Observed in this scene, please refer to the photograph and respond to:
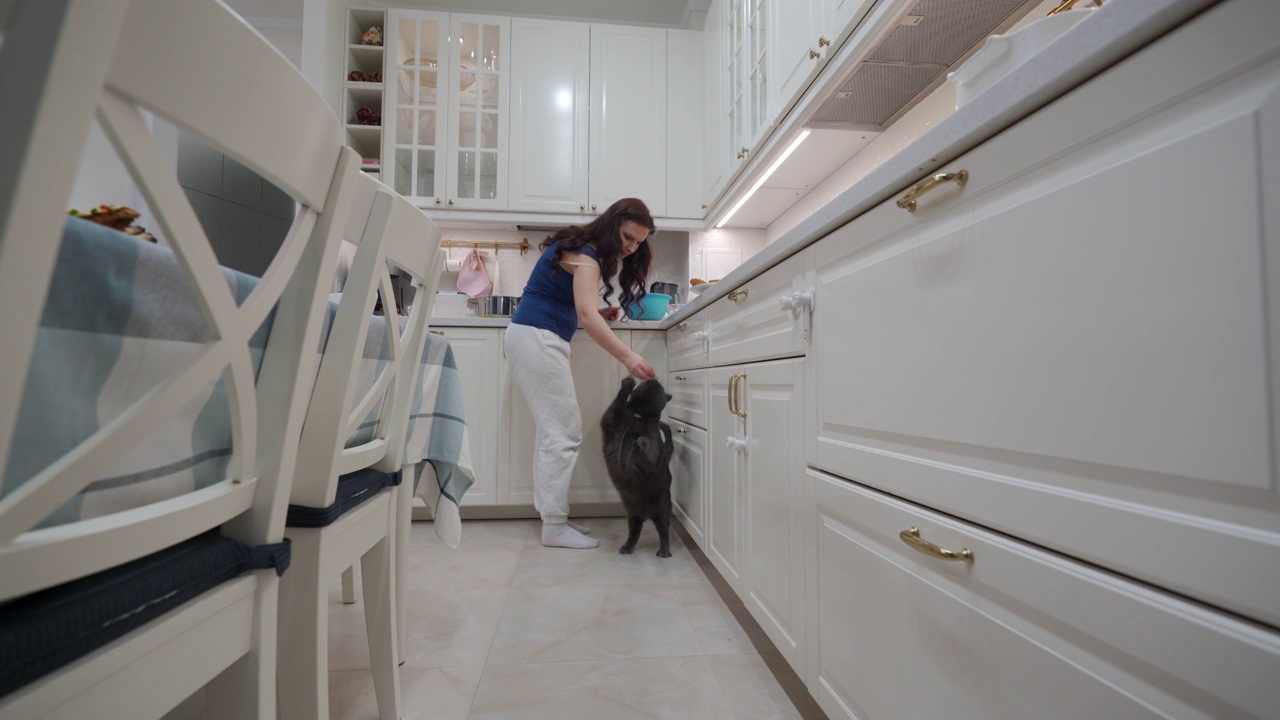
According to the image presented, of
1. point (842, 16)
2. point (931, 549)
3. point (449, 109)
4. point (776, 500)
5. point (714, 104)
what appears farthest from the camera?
point (449, 109)

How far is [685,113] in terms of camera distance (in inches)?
115

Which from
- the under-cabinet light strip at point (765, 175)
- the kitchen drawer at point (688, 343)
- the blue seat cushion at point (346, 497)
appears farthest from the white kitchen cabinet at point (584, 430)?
the blue seat cushion at point (346, 497)

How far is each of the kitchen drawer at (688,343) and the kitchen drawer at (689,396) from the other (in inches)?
1.4

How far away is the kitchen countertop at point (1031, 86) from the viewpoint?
38cm

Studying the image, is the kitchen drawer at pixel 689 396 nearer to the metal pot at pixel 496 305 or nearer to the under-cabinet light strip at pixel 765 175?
the under-cabinet light strip at pixel 765 175

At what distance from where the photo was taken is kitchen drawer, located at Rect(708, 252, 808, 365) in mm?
1009

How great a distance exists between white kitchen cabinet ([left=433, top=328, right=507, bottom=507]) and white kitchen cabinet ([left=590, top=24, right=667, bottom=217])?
0.98 meters

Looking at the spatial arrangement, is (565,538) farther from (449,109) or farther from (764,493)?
(449,109)

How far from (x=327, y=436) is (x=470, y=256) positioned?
2.47 metres

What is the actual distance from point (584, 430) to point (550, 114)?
1.75 m

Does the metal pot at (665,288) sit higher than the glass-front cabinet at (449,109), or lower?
lower

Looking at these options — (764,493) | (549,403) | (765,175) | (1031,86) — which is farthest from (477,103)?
(1031,86)

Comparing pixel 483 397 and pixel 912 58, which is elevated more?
pixel 912 58

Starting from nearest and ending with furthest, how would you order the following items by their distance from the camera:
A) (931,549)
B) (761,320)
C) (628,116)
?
(931,549), (761,320), (628,116)
